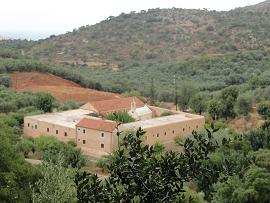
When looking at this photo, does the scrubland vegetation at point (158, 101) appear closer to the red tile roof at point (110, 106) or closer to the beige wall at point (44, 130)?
the beige wall at point (44, 130)

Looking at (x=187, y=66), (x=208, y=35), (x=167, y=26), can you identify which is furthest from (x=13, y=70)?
(x=167, y=26)

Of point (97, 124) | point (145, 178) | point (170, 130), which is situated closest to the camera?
point (145, 178)

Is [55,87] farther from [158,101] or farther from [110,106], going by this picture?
[110,106]

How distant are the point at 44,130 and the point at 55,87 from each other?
23.1m

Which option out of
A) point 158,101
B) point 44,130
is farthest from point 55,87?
point 44,130

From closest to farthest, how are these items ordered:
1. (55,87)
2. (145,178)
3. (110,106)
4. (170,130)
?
(145,178) < (170,130) < (110,106) < (55,87)

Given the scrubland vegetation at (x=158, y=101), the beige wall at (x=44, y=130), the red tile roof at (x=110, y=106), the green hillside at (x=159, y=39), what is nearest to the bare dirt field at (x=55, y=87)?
the scrubland vegetation at (x=158, y=101)

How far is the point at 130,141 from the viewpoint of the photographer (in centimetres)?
783

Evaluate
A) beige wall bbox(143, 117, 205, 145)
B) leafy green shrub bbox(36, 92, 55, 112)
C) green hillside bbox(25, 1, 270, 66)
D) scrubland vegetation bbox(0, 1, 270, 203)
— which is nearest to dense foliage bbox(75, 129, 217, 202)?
scrubland vegetation bbox(0, 1, 270, 203)

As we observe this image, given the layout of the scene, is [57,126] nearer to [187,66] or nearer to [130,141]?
[130,141]

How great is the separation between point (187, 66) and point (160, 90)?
14.1 m

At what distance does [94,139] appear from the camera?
35.0m

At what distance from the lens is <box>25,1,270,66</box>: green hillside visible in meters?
89.4

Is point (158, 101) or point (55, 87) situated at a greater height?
point (55, 87)
